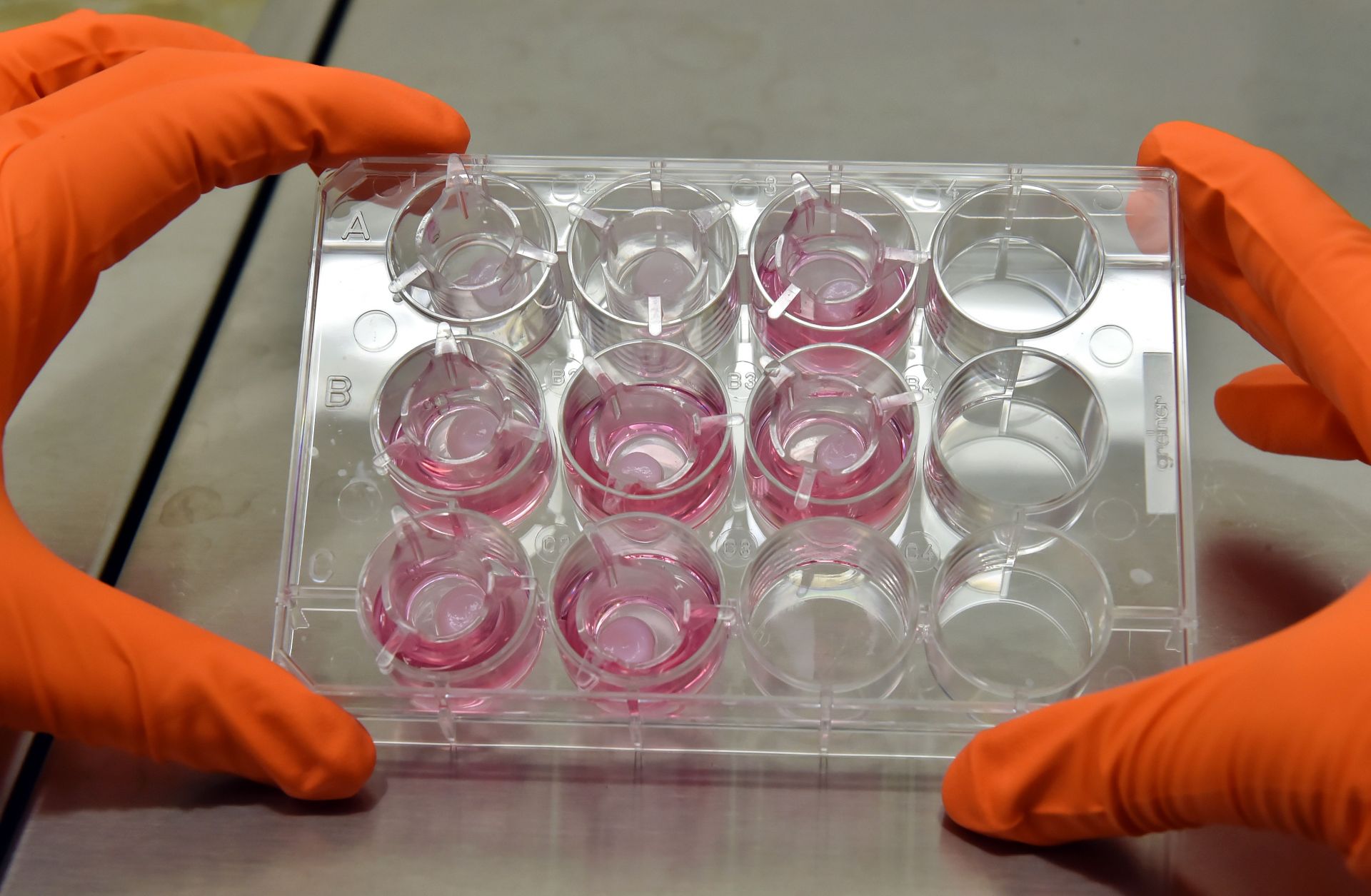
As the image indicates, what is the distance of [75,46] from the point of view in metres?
1.64

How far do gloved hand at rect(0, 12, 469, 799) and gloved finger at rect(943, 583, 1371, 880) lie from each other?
2.65 feet

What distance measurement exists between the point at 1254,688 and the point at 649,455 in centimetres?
79

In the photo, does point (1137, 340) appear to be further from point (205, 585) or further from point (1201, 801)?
point (205, 585)

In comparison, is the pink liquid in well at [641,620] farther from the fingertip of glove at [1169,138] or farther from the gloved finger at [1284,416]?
the fingertip of glove at [1169,138]

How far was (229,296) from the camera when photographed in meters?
1.80

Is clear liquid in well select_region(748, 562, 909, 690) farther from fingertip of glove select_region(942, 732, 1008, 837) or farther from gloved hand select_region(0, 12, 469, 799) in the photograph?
gloved hand select_region(0, 12, 469, 799)

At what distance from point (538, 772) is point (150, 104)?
1.06 metres

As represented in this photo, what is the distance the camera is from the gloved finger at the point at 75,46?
5.22 ft

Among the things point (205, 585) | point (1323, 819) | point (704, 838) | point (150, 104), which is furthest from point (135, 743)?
point (1323, 819)

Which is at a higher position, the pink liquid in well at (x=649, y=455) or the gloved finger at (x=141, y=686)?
the pink liquid in well at (x=649, y=455)

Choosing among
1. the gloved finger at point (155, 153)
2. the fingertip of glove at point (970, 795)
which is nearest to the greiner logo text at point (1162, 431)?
the fingertip of glove at point (970, 795)

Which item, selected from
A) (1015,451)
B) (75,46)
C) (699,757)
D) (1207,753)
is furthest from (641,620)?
(75,46)

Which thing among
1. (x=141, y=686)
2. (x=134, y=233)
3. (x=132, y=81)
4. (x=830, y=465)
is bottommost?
(x=141, y=686)

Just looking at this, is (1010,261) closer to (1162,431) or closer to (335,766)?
(1162,431)
